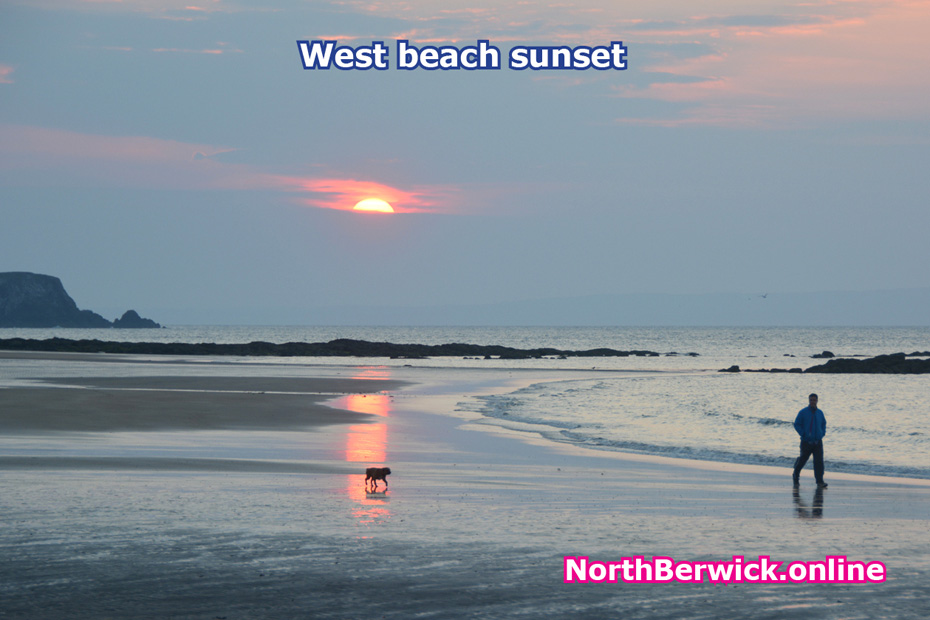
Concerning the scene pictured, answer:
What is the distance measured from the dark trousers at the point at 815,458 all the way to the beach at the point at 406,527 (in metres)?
0.46

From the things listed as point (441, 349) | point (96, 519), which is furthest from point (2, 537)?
point (441, 349)

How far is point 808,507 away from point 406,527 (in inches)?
252

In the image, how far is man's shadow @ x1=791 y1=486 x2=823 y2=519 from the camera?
518 inches

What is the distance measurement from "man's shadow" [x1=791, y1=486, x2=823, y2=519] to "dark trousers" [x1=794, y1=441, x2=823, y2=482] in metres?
0.52

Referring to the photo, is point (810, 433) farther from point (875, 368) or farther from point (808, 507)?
point (875, 368)

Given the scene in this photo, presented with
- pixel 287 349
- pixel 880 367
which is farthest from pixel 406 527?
pixel 287 349

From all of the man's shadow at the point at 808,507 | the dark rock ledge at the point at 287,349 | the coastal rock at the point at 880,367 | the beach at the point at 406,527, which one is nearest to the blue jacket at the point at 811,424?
the beach at the point at 406,527

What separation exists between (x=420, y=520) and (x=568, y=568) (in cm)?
315

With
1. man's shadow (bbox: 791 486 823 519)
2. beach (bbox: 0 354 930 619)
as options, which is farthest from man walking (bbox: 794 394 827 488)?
man's shadow (bbox: 791 486 823 519)

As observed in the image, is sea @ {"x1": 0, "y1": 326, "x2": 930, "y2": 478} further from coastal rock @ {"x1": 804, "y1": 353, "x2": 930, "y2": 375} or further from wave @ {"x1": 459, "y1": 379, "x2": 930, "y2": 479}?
Result: coastal rock @ {"x1": 804, "y1": 353, "x2": 930, "y2": 375}

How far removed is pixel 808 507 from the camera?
550 inches

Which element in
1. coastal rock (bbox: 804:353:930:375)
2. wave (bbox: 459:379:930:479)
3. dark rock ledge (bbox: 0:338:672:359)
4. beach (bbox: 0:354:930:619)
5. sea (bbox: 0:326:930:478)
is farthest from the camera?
dark rock ledge (bbox: 0:338:672:359)

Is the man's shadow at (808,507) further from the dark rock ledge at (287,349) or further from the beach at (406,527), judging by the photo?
the dark rock ledge at (287,349)

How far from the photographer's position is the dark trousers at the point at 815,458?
1642 centimetres
